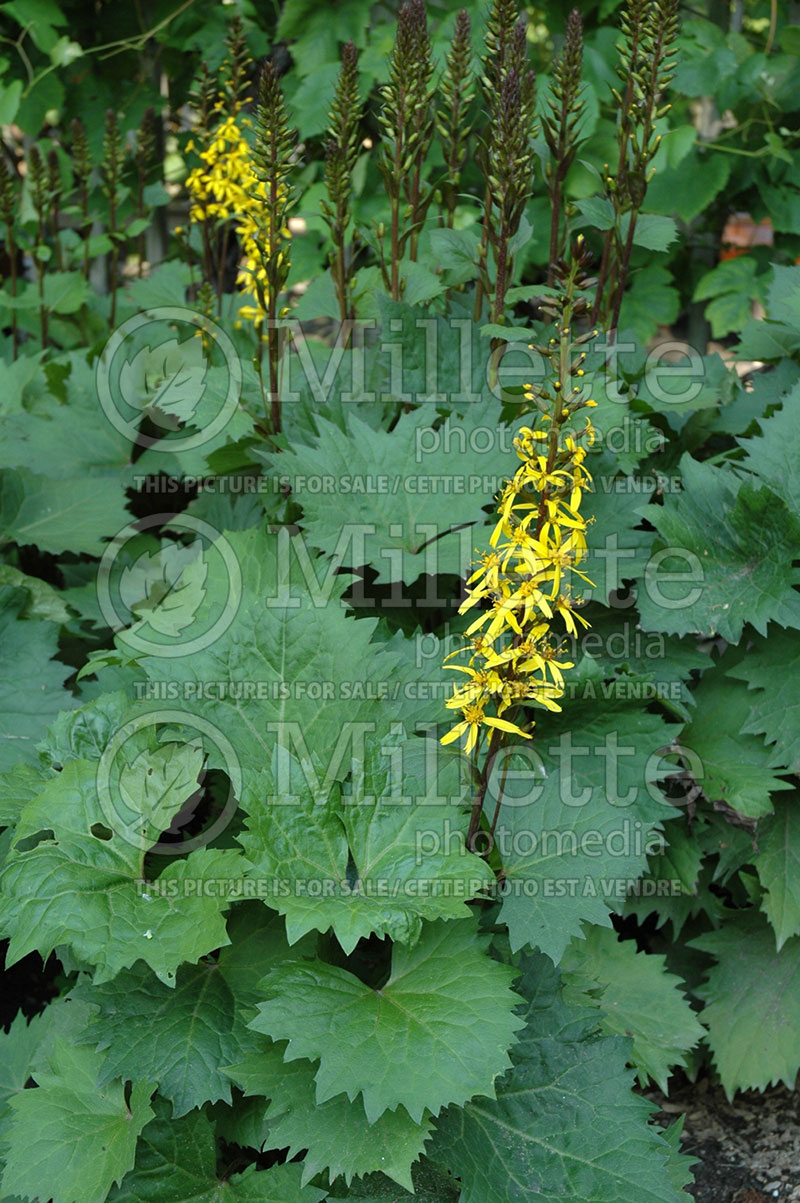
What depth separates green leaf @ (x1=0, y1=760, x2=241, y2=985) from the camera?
1.64m

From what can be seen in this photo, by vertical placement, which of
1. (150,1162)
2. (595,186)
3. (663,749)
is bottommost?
(150,1162)

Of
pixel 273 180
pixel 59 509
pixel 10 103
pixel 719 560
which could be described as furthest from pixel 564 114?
pixel 10 103

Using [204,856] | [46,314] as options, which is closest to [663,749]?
[204,856]

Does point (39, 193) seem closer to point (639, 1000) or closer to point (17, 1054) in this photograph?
point (17, 1054)

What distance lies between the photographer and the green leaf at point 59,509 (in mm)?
2551

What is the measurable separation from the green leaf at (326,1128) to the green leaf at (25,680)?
2.71 feet

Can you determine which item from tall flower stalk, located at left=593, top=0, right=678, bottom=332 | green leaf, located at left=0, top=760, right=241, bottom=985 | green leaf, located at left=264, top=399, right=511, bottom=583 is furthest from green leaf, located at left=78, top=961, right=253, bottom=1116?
tall flower stalk, located at left=593, top=0, right=678, bottom=332

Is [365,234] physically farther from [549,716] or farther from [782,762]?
[782,762]

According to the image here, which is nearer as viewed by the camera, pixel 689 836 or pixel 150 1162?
pixel 150 1162

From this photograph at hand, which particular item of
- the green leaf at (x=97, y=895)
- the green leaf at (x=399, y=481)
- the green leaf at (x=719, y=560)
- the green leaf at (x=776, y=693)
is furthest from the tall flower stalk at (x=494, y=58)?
the green leaf at (x=97, y=895)

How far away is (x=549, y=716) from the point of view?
218 cm

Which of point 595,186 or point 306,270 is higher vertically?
point 595,186

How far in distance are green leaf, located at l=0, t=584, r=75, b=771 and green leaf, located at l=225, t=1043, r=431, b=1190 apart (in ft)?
2.71

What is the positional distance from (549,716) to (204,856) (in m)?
0.78
